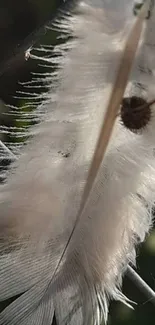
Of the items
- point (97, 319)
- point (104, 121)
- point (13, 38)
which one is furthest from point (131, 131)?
point (13, 38)

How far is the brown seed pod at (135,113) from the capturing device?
58 cm

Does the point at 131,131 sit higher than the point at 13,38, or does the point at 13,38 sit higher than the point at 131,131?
the point at 131,131

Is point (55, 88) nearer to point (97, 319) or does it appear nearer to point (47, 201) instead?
point (47, 201)

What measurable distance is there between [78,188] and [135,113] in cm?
9

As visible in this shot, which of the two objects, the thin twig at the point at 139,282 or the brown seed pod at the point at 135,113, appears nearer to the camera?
the brown seed pod at the point at 135,113

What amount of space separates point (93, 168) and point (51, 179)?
0.04 m

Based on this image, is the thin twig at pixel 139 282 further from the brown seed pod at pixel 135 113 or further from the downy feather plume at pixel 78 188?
the brown seed pod at pixel 135 113

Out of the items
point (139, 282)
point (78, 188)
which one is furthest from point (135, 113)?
point (139, 282)

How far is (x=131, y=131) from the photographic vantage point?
0.60m

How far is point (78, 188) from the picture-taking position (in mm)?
606

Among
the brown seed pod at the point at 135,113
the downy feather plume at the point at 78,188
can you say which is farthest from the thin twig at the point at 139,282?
the brown seed pod at the point at 135,113

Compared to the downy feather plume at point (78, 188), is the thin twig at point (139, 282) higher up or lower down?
lower down

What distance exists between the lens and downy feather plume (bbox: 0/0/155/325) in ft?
1.91

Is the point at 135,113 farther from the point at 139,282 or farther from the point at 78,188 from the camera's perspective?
the point at 139,282
